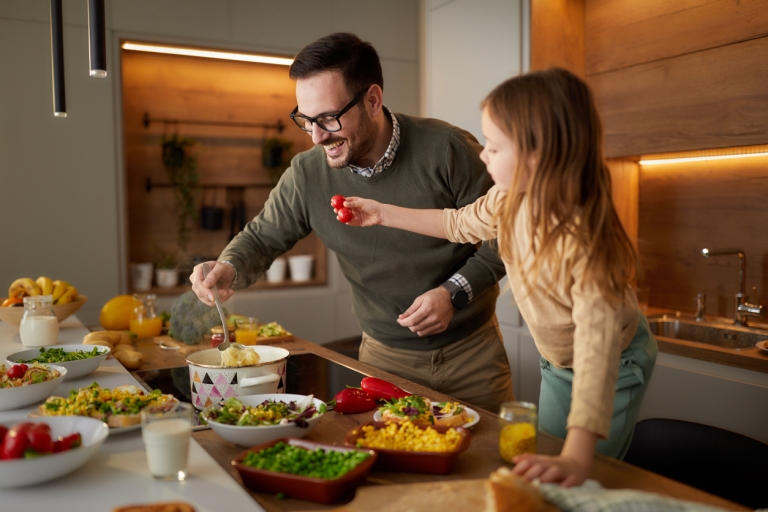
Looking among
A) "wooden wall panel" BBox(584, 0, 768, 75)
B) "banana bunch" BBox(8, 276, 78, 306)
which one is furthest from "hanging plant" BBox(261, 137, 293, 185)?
"banana bunch" BBox(8, 276, 78, 306)

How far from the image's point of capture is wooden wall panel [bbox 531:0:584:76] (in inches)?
140

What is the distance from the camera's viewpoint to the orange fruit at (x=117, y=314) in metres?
2.62

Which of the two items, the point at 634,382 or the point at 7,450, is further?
the point at 634,382

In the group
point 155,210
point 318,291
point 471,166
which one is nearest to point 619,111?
point 471,166

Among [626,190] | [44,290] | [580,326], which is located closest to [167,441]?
[580,326]

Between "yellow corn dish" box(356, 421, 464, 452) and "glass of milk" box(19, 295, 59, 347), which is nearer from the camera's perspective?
"yellow corn dish" box(356, 421, 464, 452)

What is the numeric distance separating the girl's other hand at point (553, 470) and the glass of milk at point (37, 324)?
169cm

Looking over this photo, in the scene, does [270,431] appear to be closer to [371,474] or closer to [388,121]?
[371,474]

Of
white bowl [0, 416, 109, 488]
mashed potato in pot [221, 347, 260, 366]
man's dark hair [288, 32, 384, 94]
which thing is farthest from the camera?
man's dark hair [288, 32, 384, 94]

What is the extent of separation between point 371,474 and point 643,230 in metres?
2.96

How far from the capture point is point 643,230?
3.72m

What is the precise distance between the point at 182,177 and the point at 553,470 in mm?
3933

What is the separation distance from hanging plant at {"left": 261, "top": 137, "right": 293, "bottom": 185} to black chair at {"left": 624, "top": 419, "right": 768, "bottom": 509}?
3440 mm

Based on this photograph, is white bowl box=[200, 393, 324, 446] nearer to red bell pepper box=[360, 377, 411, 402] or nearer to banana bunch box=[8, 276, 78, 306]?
red bell pepper box=[360, 377, 411, 402]
